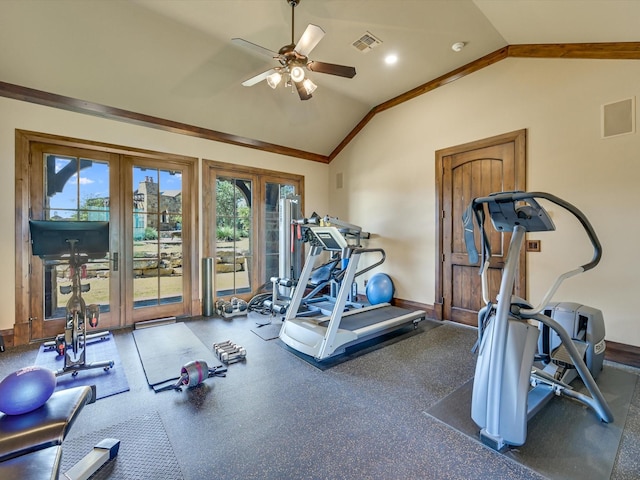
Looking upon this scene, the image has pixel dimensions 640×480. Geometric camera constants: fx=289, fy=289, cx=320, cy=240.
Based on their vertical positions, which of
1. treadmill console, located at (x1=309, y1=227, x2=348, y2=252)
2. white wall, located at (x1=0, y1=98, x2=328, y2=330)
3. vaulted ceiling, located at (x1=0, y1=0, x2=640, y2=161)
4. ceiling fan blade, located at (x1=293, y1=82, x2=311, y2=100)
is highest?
vaulted ceiling, located at (x1=0, y1=0, x2=640, y2=161)

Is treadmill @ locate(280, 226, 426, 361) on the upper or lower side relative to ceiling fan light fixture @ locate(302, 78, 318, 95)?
lower

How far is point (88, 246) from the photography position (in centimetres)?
310

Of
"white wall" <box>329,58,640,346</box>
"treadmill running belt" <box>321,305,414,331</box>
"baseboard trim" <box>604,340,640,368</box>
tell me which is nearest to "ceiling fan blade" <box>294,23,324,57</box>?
"white wall" <box>329,58,640,346</box>

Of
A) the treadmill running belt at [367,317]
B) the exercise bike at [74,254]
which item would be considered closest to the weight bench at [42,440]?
the exercise bike at [74,254]

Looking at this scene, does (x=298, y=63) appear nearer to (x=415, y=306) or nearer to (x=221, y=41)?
(x=221, y=41)

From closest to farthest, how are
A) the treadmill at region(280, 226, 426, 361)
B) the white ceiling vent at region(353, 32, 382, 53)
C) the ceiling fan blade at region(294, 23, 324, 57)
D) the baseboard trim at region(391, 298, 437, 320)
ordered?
the ceiling fan blade at region(294, 23, 324, 57)
the treadmill at region(280, 226, 426, 361)
the white ceiling vent at region(353, 32, 382, 53)
the baseboard trim at region(391, 298, 437, 320)

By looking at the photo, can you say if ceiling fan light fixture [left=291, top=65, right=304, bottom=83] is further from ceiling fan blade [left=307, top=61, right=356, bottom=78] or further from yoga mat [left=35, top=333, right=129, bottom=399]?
yoga mat [left=35, top=333, right=129, bottom=399]

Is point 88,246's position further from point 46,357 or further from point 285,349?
point 285,349

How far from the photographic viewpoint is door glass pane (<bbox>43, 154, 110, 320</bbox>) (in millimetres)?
3729

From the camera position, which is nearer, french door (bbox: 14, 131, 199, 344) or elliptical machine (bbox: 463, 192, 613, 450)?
elliptical machine (bbox: 463, 192, 613, 450)

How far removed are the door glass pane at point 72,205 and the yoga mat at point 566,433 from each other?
4.26 metres

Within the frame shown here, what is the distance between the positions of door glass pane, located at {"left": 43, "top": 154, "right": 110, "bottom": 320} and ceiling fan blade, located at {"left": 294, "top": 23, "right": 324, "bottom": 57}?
3227mm

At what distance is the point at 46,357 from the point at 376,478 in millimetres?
3656

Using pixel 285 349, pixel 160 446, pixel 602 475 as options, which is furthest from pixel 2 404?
pixel 602 475
